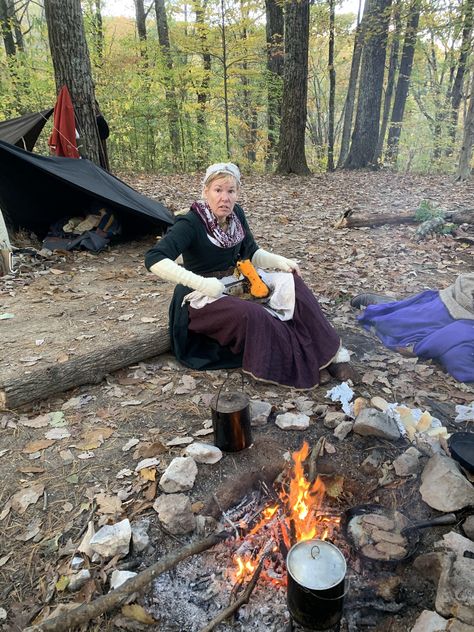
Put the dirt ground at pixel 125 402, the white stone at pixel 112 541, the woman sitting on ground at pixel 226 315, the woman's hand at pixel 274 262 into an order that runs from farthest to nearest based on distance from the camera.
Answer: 1. the woman's hand at pixel 274 262
2. the woman sitting on ground at pixel 226 315
3. the dirt ground at pixel 125 402
4. the white stone at pixel 112 541

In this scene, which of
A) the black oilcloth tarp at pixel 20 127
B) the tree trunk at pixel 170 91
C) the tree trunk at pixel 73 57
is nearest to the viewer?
the tree trunk at pixel 73 57

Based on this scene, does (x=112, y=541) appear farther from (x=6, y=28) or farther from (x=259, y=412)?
(x=6, y=28)

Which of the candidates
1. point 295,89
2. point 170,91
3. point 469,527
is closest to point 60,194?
point 469,527

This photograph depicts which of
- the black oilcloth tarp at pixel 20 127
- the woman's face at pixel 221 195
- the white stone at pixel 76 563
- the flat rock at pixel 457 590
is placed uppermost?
the black oilcloth tarp at pixel 20 127

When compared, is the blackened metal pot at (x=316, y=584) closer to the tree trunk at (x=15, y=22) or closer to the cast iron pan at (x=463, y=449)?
the cast iron pan at (x=463, y=449)

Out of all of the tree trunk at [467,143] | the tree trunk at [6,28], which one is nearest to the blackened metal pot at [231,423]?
the tree trunk at [467,143]

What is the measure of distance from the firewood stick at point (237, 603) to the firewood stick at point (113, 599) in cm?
28

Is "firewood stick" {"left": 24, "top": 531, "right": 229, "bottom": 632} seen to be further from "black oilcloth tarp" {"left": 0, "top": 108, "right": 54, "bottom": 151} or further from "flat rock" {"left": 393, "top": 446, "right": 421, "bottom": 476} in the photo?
"black oilcloth tarp" {"left": 0, "top": 108, "right": 54, "bottom": 151}

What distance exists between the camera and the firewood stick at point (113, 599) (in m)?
1.68

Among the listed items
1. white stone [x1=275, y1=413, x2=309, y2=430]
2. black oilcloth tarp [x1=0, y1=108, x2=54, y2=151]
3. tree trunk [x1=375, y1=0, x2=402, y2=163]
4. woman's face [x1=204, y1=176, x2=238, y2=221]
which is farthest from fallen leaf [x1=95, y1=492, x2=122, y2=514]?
tree trunk [x1=375, y1=0, x2=402, y2=163]

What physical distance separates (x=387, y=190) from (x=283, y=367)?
7.50 meters

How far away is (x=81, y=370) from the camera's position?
3.25 meters

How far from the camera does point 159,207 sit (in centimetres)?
652

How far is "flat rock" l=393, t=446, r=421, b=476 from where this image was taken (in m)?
2.41
